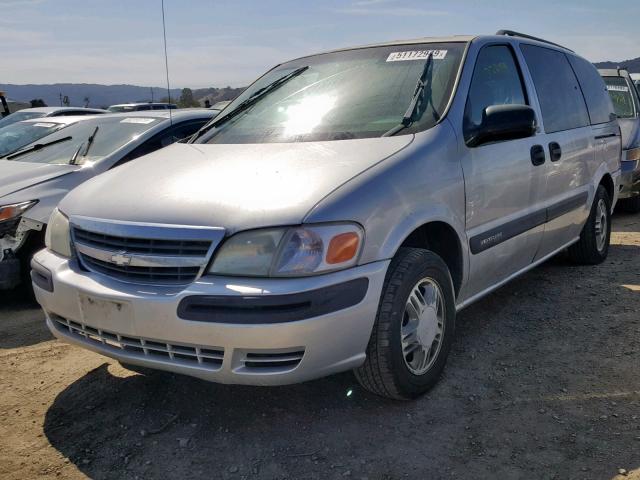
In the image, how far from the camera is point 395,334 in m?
2.56

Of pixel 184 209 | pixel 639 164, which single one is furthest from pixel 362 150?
pixel 639 164

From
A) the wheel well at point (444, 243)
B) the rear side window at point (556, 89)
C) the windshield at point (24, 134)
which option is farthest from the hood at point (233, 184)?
the windshield at point (24, 134)

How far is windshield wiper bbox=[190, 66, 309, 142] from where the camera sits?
3761mm

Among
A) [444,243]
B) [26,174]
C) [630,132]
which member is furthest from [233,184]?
[630,132]

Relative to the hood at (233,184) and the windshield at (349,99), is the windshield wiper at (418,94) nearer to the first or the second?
Answer: the windshield at (349,99)

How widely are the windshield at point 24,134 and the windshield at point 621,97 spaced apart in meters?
7.09

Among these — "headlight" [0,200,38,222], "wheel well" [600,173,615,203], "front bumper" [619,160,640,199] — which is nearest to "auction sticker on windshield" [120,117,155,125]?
→ "headlight" [0,200,38,222]

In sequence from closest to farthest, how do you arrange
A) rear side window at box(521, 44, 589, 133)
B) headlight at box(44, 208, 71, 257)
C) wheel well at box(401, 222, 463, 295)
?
headlight at box(44, 208, 71, 257) → wheel well at box(401, 222, 463, 295) → rear side window at box(521, 44, 589, 133)

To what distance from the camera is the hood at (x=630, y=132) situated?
751 cm

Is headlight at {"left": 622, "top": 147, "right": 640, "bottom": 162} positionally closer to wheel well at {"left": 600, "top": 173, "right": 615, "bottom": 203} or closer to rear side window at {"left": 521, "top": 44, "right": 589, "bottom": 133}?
wheel well at {"left": 600, "top": 173, "right": 615, "bottom": 203}

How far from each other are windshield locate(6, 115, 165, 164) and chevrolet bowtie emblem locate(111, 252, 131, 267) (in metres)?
2.69

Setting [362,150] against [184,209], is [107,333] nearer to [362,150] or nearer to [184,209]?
[184,209]

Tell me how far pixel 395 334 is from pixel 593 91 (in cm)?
356

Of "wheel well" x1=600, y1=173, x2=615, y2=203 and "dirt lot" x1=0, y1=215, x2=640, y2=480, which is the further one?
"wheel well" x1=600, y1=173, x2=615, y2=203
